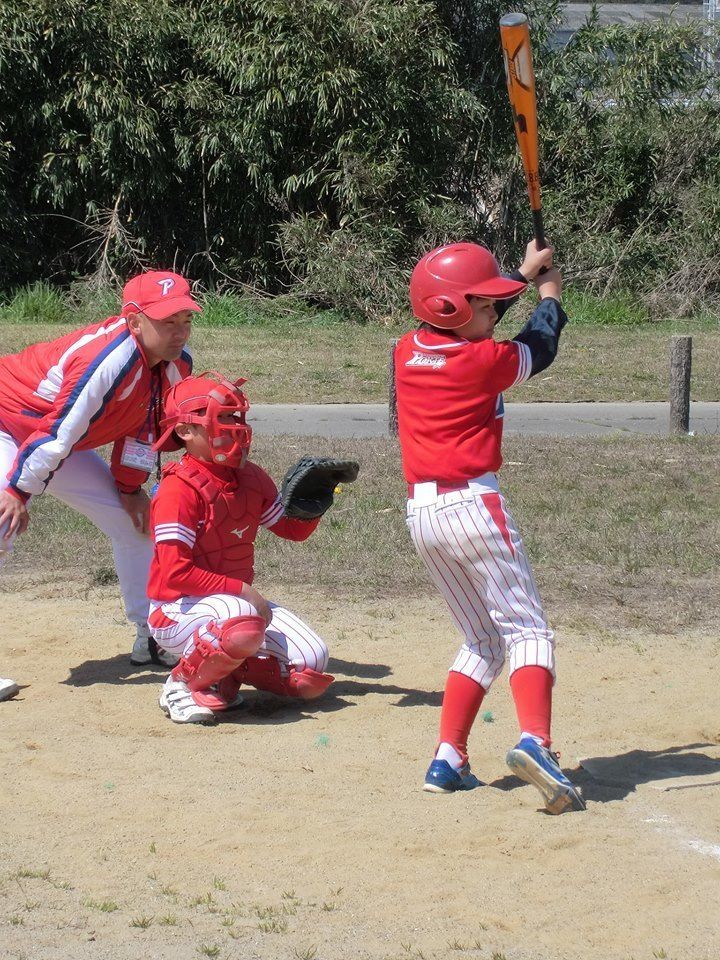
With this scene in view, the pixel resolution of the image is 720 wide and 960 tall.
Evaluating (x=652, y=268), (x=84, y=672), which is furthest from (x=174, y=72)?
(x=84, y=672)

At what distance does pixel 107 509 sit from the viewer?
5.54 m

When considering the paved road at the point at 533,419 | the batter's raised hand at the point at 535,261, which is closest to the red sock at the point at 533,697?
the batter's raised hand at the point at 535,261

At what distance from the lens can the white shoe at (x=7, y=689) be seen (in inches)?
203

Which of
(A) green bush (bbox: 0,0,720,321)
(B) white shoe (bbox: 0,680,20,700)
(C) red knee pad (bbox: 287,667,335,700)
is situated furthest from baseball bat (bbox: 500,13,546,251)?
(A) green bush (bbox: 0,0,720,321)

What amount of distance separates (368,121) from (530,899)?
17.0 meters

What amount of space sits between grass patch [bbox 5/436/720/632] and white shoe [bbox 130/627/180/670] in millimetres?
1013

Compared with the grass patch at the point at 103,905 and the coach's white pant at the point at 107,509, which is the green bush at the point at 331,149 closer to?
the coach's white pant at the point at 107,509

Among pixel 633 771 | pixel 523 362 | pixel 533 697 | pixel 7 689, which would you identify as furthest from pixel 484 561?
pixel 7 689

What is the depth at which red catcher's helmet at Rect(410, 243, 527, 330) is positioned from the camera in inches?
160

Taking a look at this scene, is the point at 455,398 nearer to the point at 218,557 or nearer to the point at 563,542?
the point at 218,557

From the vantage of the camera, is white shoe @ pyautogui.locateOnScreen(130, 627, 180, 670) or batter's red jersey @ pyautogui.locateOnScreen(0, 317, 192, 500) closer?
batter's red jersey @ pyautogui.locateOnScreen(0, 317, 192, 500)

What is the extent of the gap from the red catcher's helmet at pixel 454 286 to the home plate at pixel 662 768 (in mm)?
1661

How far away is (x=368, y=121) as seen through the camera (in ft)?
62.5

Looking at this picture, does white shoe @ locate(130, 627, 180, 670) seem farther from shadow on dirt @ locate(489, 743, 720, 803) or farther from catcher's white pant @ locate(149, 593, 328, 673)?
shadow on dirt @ locate(489, 743, 720, 803)
